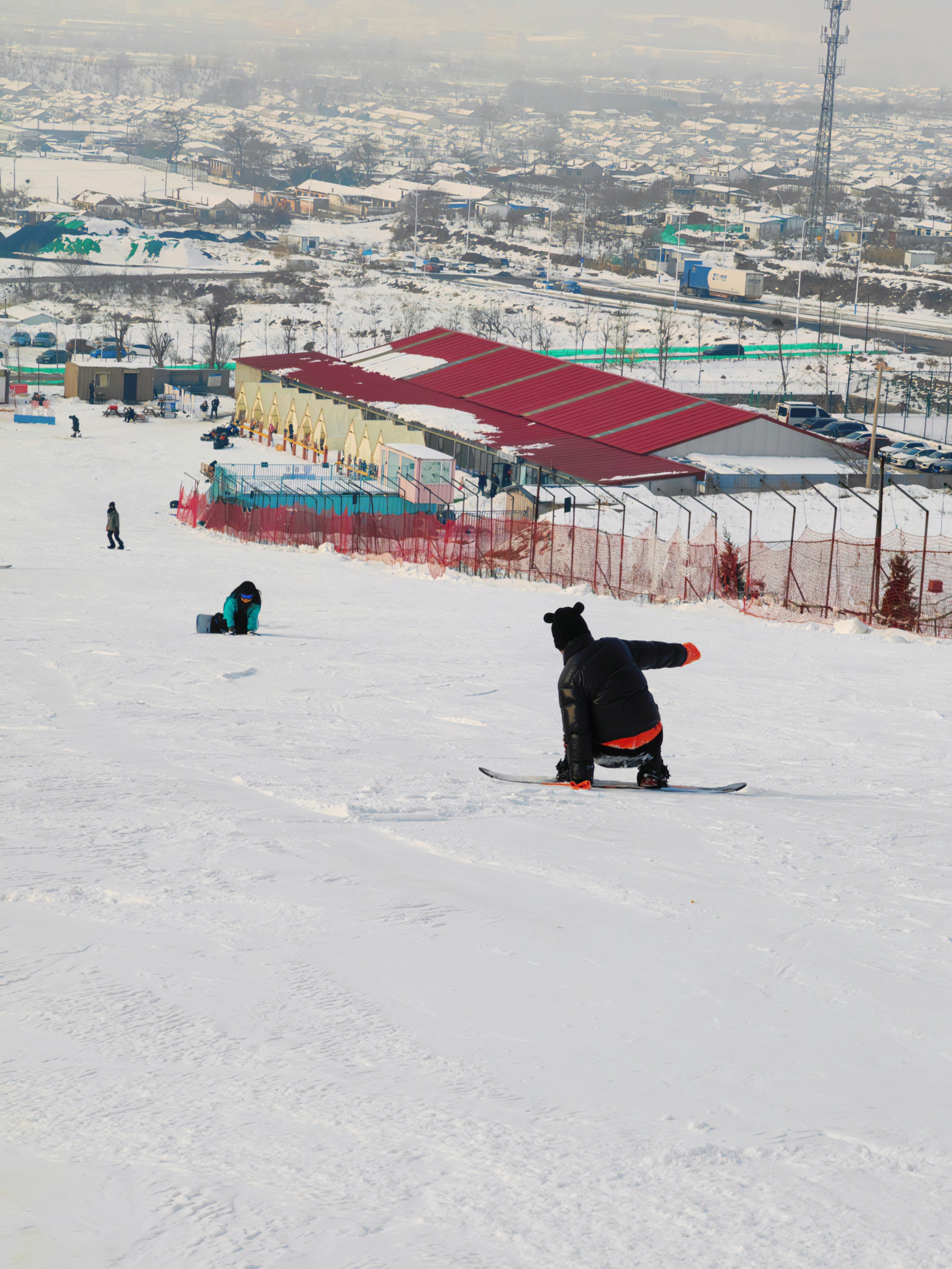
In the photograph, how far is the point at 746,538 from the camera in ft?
111

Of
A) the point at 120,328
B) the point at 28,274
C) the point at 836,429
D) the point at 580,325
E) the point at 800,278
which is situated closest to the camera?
the point at 836,429

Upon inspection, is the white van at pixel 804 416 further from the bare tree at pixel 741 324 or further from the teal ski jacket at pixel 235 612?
the teal ski jacket at pixel 235 612

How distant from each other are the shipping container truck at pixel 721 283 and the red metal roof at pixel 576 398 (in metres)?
48.4

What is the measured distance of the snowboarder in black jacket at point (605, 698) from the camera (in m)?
6.57

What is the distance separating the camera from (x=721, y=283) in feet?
342

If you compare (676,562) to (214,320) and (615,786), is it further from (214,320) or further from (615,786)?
(214,320)

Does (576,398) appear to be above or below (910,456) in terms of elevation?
above

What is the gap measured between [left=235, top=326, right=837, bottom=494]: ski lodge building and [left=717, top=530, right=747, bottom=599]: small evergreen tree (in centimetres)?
1671

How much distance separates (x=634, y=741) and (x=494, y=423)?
39.5 metres

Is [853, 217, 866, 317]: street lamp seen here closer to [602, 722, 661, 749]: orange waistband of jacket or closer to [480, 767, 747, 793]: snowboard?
[480, 767, 747, 793]: snowboard

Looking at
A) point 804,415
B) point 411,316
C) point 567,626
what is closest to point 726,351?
point 804,415

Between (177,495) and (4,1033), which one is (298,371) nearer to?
(177,495)

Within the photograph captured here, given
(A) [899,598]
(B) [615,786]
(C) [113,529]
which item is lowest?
(C) [113,529]

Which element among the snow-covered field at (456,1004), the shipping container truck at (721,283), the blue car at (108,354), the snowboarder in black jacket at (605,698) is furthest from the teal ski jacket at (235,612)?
the shipping container truck at (721,283)
